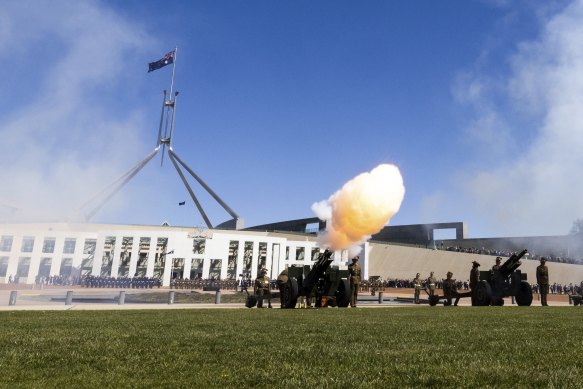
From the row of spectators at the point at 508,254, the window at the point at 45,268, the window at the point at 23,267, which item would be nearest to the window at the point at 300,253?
the window at the point at 45,268

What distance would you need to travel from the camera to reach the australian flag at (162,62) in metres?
75.8

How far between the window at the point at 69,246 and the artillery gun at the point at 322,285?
36.4 metres

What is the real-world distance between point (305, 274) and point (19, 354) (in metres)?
15.0

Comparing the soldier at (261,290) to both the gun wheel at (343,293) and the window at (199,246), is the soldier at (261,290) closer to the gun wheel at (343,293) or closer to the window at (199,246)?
A: the gun wheel at (343,293)

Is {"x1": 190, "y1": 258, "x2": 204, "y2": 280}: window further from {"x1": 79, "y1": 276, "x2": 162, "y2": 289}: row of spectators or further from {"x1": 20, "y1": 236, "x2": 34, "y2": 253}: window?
{"x1": 20, "y1": 236, "x2": 34, "y2": 253}: window

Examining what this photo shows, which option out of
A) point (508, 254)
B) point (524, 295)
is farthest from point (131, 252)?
point (508, 254)

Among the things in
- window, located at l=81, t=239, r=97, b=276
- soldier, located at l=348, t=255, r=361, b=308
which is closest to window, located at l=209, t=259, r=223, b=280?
window, located at l=81, t=239, r=97, b=276

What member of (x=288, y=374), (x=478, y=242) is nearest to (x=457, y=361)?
(x=288, y=374)

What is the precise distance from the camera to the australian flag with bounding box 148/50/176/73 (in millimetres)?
75812

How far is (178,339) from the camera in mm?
Result: 6883

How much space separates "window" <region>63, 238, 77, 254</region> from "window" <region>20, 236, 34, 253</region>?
10.3ft

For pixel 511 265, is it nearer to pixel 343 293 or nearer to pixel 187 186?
pixel 343 293

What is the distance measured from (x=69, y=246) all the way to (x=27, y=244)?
396 cm

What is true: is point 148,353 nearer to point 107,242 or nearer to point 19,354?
point 19,354
